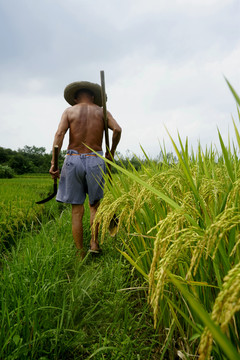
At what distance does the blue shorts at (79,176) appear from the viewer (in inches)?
124

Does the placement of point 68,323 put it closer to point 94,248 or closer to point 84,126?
point 94,248

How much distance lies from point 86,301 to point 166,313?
70cm

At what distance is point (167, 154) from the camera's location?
2.50 m

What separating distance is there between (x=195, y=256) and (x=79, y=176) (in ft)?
8.77

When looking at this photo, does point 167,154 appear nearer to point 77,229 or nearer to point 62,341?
point 77,229

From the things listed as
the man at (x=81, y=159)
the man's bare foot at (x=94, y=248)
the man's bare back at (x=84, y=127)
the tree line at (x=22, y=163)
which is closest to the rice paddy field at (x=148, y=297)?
the man's bare foot at (x=94, y=248)

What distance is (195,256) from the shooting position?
61 cm

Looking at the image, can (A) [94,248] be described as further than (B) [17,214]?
No

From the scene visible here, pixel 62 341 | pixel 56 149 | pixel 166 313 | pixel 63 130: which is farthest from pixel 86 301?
pixel 63 130

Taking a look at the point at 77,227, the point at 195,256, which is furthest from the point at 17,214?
the point at 195,256

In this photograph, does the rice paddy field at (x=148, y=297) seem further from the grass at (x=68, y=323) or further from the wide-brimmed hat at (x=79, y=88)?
the wide-brimmed hat at (x=79, y=88)

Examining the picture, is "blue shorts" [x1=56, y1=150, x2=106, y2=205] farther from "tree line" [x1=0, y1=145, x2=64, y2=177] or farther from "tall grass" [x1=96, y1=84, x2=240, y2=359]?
"tree line" [x1=0, y1=145, x2=64, y2=177]

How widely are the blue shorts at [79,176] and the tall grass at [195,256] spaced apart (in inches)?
44.5

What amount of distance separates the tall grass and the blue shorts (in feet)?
3.71
